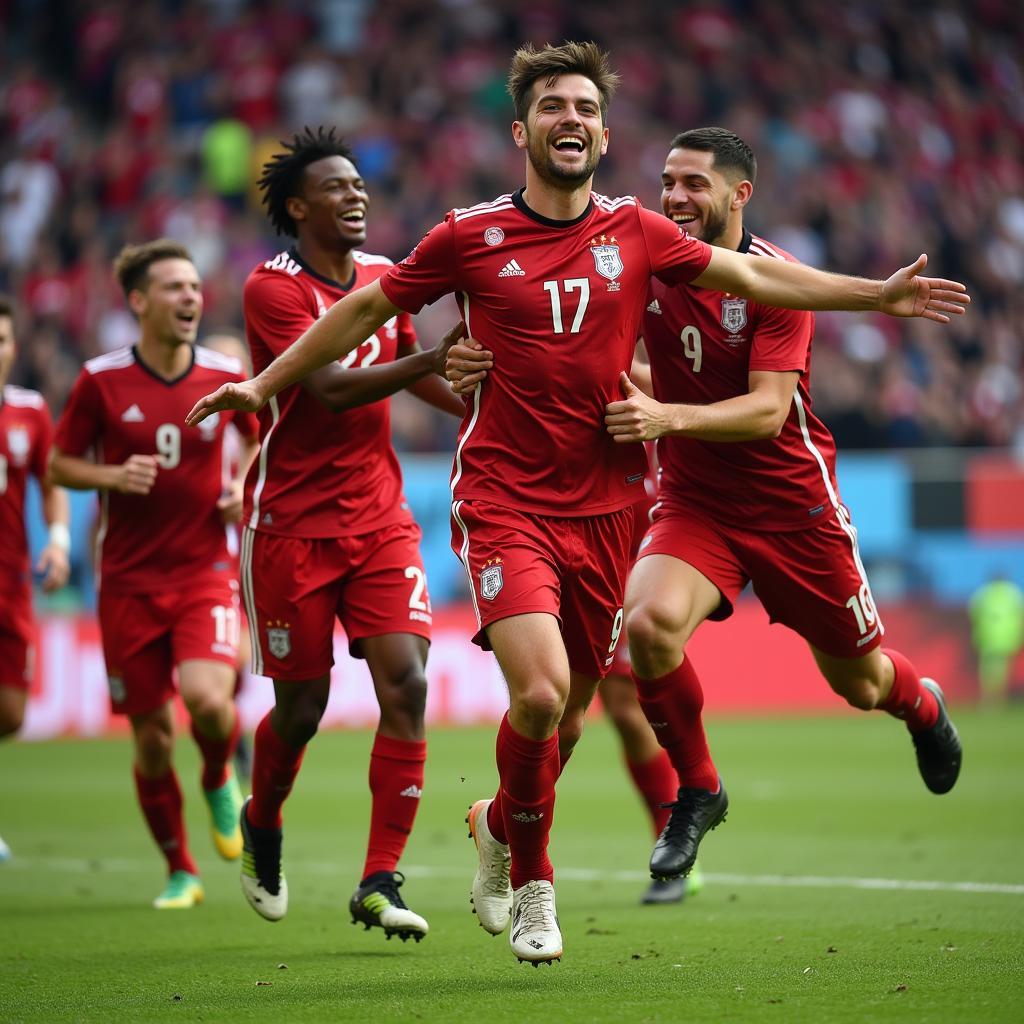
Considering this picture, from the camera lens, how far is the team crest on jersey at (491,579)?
5.85m

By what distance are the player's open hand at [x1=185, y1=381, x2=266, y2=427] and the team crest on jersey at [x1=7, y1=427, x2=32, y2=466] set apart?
4056mm

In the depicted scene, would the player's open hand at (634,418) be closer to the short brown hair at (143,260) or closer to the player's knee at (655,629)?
the player's knee at (655,629)

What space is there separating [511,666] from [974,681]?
15841mm

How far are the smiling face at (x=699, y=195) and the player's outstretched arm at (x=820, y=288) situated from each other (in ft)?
2.51

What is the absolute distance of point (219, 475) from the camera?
Result: 28.6 ft

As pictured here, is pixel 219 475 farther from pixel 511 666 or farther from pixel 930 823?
pixel 930 823

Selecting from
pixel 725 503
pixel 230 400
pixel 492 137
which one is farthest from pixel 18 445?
pixel 492 137

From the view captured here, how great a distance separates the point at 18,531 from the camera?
32.1ft

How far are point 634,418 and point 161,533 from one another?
11.2 feet

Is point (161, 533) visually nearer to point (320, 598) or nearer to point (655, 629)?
point (320, 598)

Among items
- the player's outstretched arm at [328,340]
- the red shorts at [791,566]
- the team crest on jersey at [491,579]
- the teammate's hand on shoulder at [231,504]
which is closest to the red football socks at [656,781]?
the red shorts at [791,566]

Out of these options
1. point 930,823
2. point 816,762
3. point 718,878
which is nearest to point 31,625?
point 718,878

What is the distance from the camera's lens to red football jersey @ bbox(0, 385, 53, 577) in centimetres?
975

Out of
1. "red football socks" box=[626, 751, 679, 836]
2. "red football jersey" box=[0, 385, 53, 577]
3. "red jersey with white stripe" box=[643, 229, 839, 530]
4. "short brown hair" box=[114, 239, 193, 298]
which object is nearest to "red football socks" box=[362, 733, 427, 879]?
"red jersey with white stripe" box=[643, 229, 839, 530]
